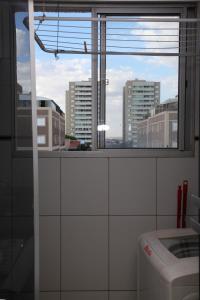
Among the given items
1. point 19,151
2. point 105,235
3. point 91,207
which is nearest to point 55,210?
point 91,207

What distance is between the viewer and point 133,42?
2084mm

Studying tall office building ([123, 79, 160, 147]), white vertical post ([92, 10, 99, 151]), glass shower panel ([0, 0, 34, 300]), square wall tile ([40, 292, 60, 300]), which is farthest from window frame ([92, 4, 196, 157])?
square wall tile ([40, 292, 60, 300])

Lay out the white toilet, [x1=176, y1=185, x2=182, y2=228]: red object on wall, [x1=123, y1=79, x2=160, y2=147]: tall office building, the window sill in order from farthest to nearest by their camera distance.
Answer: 1. [x1=123, y1=79, x2=160, y2=147]: tall office building
2. the window sill
3. [x1=176, y1=185, x2=182, y2=228]: red object on wall
4. the white toilet

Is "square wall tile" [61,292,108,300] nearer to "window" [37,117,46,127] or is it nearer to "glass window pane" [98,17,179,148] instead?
"glass window pane" [98,17,179,148]

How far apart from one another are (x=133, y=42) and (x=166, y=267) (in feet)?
4.57

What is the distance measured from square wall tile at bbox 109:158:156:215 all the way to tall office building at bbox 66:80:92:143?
291mm

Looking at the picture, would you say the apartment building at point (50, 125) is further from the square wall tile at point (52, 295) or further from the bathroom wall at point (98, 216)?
the square wall tile at point (52, 295)

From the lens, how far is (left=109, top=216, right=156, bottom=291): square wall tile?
201cm

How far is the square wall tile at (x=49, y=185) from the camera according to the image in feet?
6.55

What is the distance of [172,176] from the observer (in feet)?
6.62

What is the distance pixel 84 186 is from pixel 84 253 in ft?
1.35

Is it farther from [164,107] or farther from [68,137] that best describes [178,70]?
[68,137]

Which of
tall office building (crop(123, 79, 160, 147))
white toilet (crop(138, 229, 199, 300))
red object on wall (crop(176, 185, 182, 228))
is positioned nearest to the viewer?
white toilet (crop(138, 229, 199, 300))

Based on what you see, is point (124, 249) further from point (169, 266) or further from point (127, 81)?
point (127, 81)
